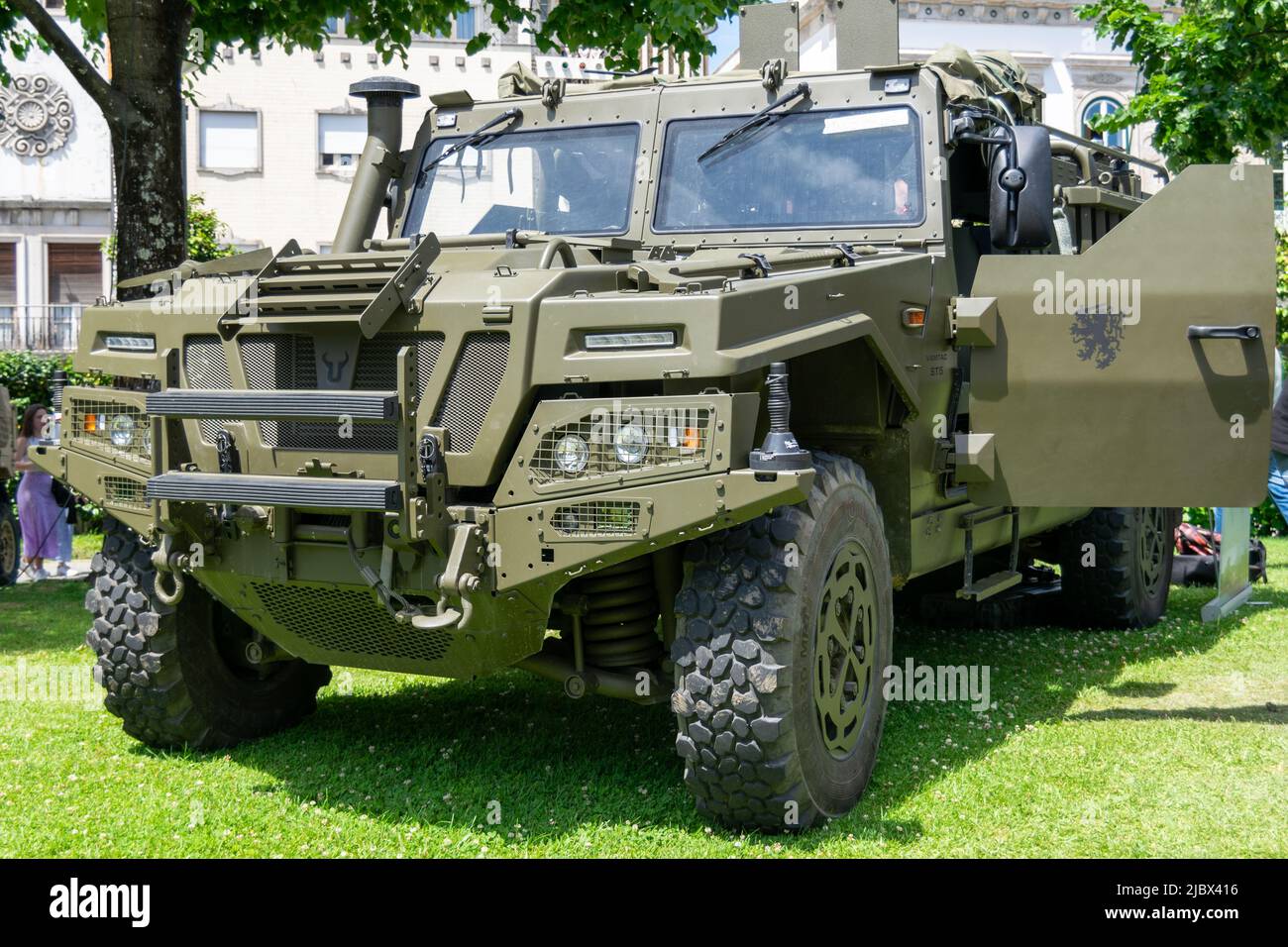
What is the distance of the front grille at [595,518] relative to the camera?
421cm

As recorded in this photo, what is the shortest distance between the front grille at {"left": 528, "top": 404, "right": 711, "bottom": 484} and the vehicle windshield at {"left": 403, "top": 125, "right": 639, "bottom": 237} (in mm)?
1912

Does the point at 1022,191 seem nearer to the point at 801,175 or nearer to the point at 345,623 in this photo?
the point at 801,175

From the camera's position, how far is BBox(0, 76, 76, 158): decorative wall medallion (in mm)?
25125

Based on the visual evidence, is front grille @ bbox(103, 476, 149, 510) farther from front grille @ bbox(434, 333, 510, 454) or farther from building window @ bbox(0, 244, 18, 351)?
building window @ bbox(0, 244, 18, 351)

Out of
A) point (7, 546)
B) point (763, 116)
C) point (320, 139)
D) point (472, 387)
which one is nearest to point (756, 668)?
point (472, 387)

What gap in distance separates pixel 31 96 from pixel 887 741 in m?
23.8

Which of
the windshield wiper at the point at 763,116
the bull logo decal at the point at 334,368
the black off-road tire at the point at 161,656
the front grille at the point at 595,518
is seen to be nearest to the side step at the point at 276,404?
the bull logo decal at the point at 334,368

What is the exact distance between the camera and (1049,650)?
7.74 m

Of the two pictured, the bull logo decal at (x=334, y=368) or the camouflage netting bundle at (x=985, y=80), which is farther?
the camouflage netting bundle at (x=985, y=80)

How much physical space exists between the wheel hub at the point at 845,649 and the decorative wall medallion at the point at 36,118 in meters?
23.8

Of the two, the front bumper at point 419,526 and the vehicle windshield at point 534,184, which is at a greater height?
the vehicle windshield at point 534,184

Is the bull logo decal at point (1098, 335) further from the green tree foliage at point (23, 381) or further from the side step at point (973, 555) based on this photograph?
the green tree foliage at point (23, 381)

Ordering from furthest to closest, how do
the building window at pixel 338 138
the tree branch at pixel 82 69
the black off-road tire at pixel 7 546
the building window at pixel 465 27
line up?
the building window at pixel 465 27
the building window at pixel 338 138
the black off-road tire at pixel 7 546
the tree branch at pixel 82 69
